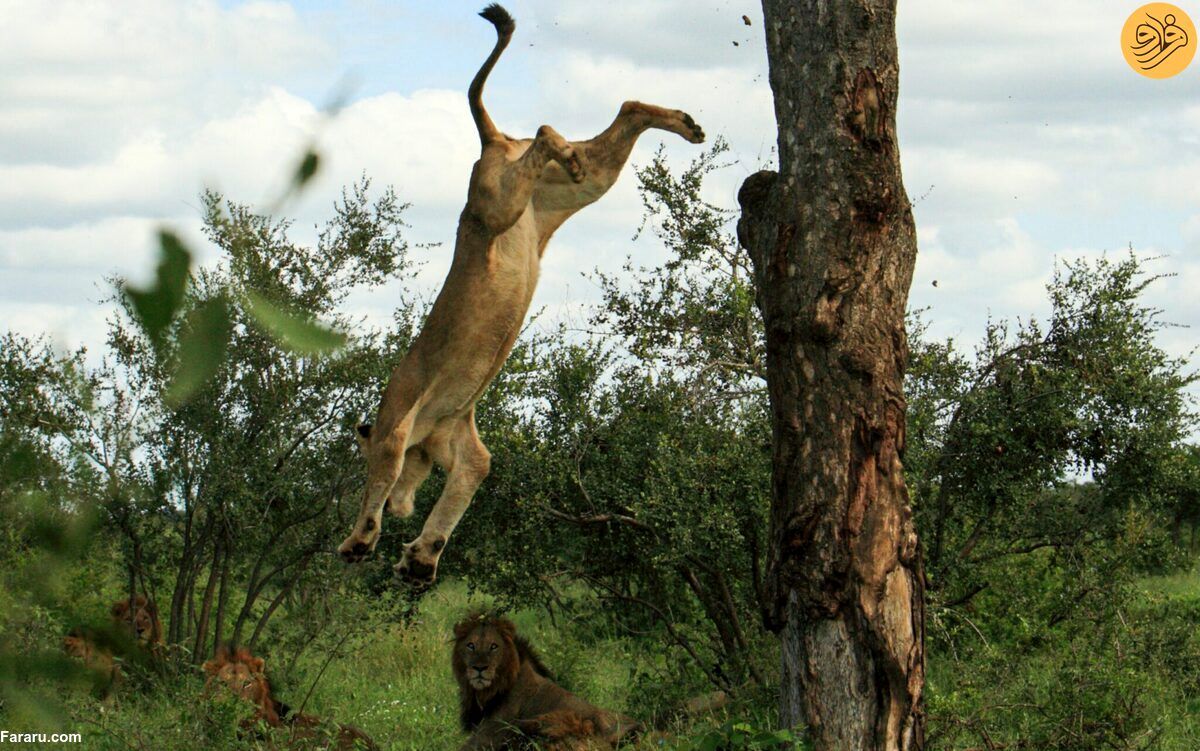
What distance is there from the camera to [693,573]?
980cm

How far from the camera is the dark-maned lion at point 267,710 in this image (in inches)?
300

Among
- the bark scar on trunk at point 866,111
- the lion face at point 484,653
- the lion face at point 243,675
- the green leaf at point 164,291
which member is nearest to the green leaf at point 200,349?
the green leaf at point 164,291

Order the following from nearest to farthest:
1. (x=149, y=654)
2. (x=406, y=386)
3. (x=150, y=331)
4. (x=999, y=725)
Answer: (x=150, y=331)
(x=149, y=654)
(x=406, y=386)
(x=999, y=725)

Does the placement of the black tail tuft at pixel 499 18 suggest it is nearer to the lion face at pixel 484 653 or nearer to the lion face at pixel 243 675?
the lion face at pixel 243 675

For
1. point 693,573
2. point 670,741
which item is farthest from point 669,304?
point 670,741

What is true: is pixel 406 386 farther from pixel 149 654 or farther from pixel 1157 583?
pixel 1157 583

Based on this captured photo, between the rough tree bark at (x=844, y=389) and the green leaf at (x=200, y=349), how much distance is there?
4.88m

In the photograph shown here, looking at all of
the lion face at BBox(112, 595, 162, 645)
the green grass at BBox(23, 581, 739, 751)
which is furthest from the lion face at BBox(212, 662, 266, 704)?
the lion face at BBox(112, 595, 162, 645)

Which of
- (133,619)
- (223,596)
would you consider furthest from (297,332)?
(223,596)

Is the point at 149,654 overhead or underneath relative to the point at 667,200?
underneath

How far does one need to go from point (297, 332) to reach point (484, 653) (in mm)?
8705

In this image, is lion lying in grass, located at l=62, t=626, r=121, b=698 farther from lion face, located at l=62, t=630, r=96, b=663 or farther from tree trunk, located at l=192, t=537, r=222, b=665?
tree trunk, located at l=192, t=537, r=222, b=665

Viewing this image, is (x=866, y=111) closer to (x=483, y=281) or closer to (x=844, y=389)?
(x=844, y=389)

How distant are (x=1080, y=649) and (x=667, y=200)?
159 inches
